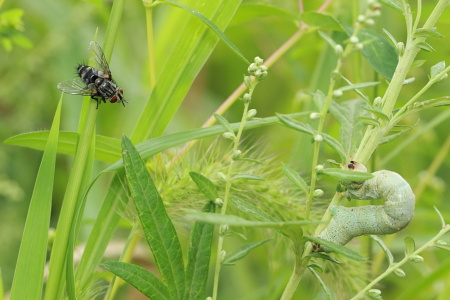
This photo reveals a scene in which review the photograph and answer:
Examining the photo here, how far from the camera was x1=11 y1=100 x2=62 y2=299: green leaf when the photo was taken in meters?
0.76

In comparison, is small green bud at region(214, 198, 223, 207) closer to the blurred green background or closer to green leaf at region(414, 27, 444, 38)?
green leaf at region(414, 27, 444, 38)

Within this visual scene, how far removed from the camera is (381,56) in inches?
40.2

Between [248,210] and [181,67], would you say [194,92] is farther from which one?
[248,210]

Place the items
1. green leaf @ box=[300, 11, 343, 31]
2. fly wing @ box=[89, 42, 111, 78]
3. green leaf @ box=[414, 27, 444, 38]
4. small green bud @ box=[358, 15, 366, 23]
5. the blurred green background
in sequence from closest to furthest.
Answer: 1. small green bud @ box=[358, 15, 366, 23]
2. green leaf @ box=[414, 27, 444, 38]
3. fly wing @ box=[89, 42, 111, 78]
4. green leaf @ box=[300, 11, 343, 31]
5. the blurred green background

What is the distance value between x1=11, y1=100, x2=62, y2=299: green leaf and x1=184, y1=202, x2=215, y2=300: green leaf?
19cm

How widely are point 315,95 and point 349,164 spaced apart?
94 millimetres

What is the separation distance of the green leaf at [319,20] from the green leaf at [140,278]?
62 cm

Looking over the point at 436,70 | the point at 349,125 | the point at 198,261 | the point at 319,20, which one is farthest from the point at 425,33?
the point at 319,20

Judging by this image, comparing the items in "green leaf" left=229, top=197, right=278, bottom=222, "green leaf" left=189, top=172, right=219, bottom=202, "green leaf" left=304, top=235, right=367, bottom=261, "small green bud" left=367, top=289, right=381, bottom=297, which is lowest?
"small green bud" left=367, top=289, right=381, bottom=297

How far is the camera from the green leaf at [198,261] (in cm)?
72

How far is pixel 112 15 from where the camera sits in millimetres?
799

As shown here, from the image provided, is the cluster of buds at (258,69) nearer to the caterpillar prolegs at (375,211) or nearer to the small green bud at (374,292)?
the caterpillar prolegs at (375,211)

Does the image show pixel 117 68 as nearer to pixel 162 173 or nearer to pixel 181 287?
pixel 162 173

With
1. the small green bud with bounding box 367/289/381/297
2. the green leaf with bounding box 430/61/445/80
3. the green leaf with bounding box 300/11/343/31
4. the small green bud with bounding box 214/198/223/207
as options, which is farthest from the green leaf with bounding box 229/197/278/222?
the green leaf with bounding box 300/11/343/31
